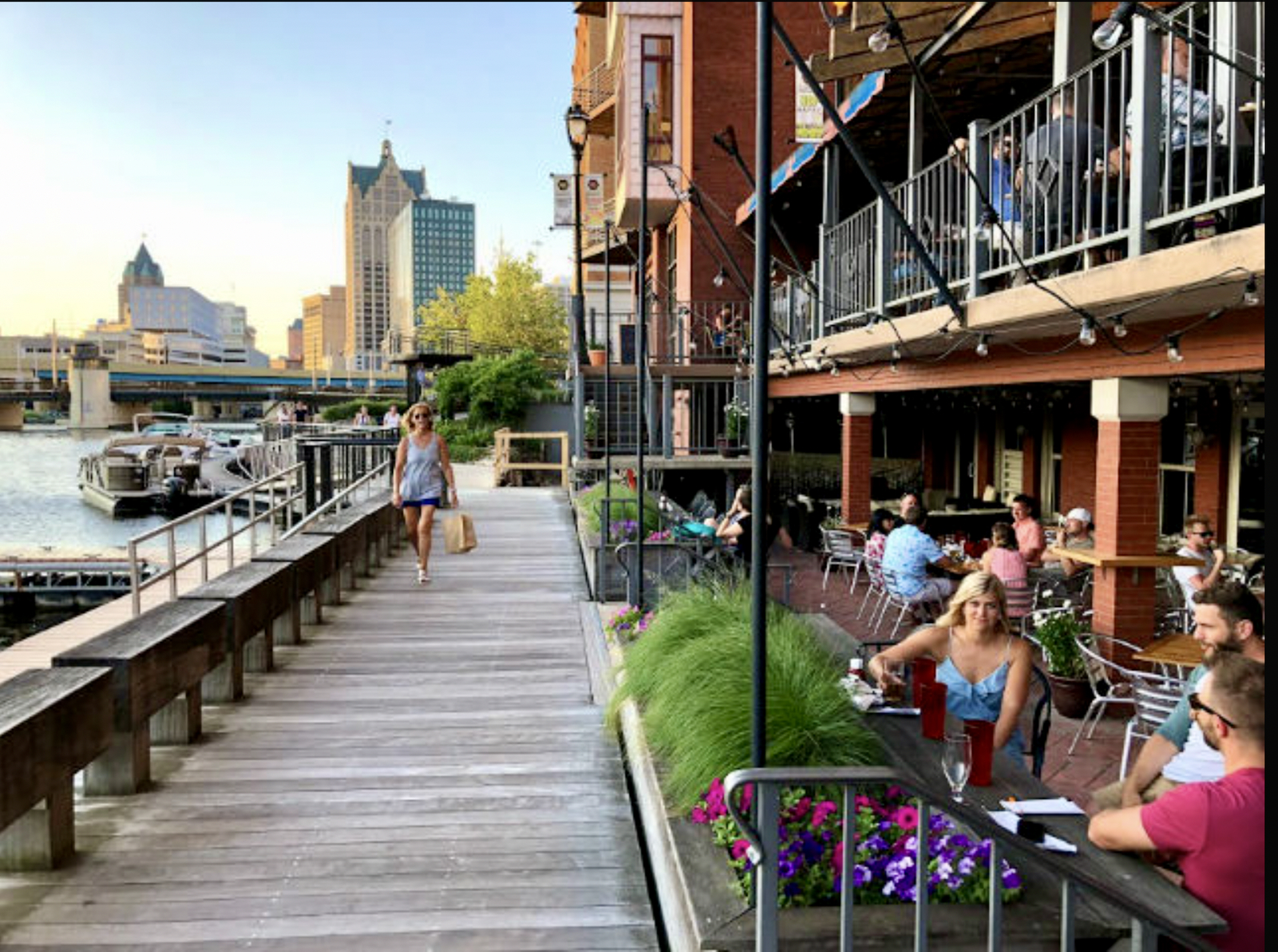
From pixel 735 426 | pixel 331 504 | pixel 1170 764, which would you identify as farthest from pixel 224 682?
pixel 735 426

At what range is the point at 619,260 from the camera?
1468 inches

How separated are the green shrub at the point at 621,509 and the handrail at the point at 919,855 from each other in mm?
7598

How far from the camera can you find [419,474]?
399 inches

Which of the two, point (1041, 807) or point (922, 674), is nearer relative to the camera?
point (1041, 807)

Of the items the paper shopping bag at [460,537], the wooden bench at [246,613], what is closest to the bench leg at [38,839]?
the wooden bench at [246,613]

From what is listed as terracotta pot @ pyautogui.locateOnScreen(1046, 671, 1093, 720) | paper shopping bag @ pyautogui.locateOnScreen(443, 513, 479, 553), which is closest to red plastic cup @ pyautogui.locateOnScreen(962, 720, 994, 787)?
terracotta pot @ pyautogui.locateOnScreen(1046, 671, 1093, 720)

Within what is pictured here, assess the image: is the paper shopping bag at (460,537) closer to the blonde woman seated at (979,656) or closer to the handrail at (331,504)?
the handrail at (331,504)

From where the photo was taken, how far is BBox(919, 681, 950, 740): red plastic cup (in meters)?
4.25

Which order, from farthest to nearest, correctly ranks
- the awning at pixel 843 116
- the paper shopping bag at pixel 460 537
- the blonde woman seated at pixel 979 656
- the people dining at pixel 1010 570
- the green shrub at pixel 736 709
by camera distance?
the paper shopping bag at pixel 460 537 < the awning at pixel 843 116 < the people dining at pixel 1010 570 < the blonde woman seated at pixel 979 656 < the green shrub at pixel 736 709

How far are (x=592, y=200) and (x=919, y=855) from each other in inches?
1060

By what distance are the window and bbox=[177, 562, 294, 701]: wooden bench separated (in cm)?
1838

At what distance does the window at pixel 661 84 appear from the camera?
24094 millimetres

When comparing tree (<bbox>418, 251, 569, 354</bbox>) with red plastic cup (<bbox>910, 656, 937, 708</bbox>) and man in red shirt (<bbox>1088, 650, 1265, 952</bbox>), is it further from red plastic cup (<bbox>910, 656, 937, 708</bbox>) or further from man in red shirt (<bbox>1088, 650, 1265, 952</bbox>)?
man in red shirt (<bbox>1088, 650, 1265, 952</bbox>)

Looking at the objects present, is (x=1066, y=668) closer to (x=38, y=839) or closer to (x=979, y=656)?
(x=979, y=656)
